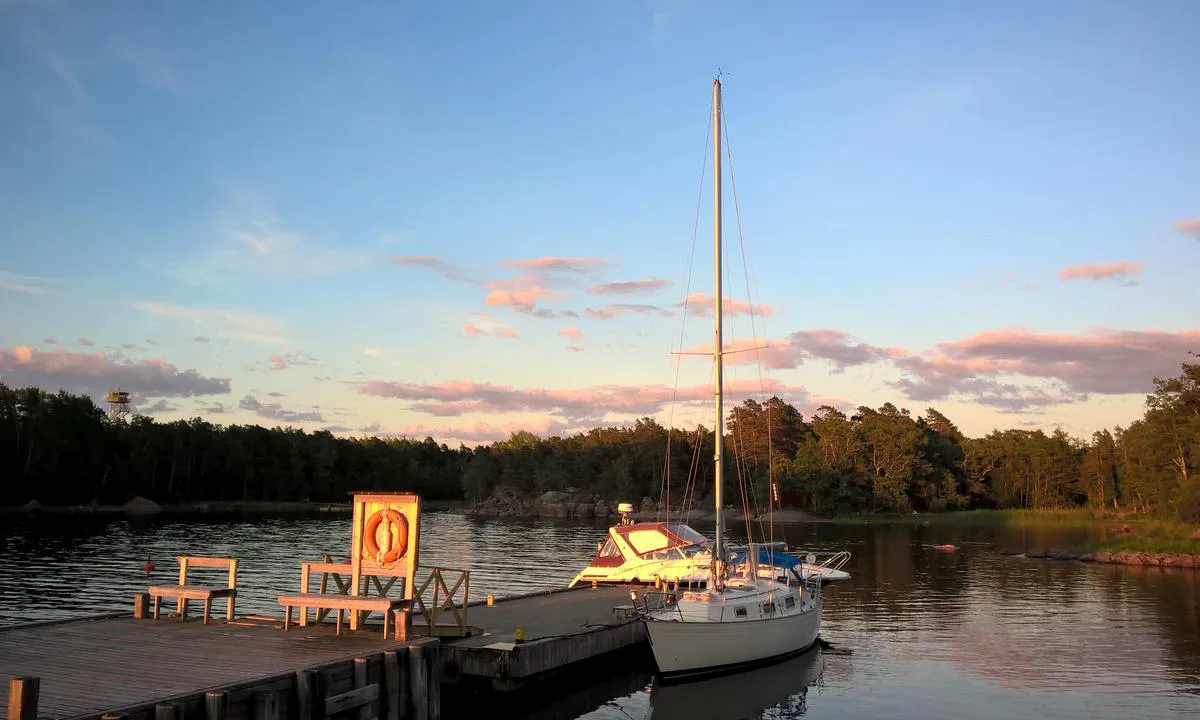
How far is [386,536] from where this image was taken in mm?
18188

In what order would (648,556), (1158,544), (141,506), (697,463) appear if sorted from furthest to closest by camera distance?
(697,463)
(141,506)
(1158,544)
(648,556)

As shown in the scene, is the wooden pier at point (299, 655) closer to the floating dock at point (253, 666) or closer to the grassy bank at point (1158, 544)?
the floating dock at point (253, 666)

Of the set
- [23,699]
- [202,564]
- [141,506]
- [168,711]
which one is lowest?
[141,506]

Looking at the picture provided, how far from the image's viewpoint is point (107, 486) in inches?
4833

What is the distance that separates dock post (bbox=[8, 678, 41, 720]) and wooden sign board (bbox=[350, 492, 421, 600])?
7.91 metres

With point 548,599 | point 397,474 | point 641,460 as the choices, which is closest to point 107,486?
point 397,474

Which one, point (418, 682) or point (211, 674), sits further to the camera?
point (418, 682)

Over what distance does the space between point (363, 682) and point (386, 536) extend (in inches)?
173

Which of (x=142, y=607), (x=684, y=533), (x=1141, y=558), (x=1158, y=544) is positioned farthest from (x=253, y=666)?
(x=1158, y=544)

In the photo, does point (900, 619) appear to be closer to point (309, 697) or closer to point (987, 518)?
point (309, 697)

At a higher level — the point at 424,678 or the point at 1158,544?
the point at 424,678

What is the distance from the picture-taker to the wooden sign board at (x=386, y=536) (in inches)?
704

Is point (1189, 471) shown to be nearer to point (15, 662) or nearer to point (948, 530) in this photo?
point (948, 530)

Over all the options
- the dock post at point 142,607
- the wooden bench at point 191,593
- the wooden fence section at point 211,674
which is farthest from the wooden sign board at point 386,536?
the dock post at point 142,607
